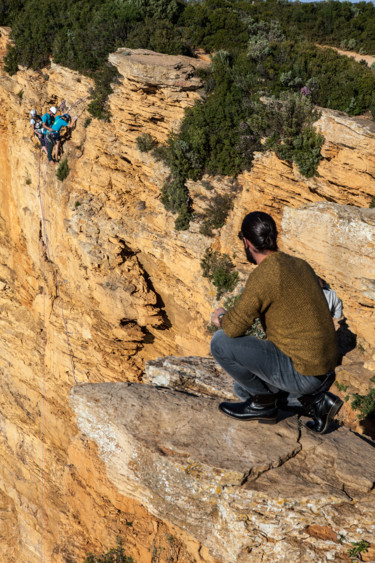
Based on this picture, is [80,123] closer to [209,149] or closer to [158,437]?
[209,149]

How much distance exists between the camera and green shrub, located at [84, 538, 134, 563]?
233 inches

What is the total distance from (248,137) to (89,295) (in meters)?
6.76

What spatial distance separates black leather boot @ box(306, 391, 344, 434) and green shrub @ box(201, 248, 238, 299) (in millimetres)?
6447

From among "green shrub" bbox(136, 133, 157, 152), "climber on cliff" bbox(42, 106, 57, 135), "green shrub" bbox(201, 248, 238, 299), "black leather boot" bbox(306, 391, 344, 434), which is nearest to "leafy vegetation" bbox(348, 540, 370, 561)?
"black leather boot" bbox(306, 391, 344, 434)

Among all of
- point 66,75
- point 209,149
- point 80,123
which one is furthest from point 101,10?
point 209,149

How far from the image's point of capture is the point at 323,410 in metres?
4.93

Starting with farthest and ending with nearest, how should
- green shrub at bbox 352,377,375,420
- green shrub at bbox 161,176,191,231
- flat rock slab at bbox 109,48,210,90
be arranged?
green shrub at bbox 161,176,191,231 → flat rock slab at bbox 109,48,210,90 → green shrub at bbox 352,377,375,420

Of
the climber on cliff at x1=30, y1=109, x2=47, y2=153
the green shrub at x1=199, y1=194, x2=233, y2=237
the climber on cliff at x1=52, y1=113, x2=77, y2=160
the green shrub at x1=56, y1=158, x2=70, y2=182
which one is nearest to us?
the green shrub at x1=199, y1=194, x2=233, y2=237

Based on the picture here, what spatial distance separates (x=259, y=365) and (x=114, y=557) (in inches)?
135

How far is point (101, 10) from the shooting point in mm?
15914

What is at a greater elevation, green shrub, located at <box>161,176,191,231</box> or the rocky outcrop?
green shrub, located at <box>161,176,191,231</box>

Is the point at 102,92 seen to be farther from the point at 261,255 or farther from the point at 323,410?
the point at 323,410

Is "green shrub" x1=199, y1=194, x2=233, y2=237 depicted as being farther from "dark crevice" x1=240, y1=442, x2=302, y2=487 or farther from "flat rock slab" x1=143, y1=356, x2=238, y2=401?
"dark crevice" x1=240, y1=442, x2=302, y2=487

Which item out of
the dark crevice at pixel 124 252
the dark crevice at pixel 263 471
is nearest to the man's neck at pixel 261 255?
the dark crevice at pixel 263 471
